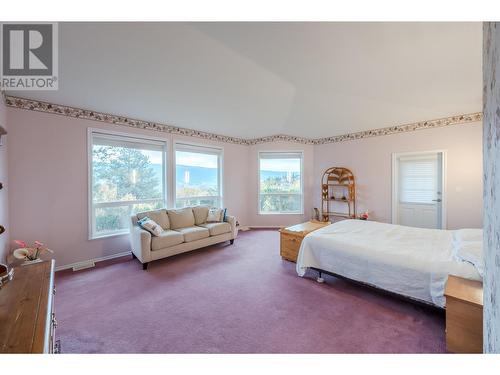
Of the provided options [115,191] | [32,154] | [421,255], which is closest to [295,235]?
[421,255]

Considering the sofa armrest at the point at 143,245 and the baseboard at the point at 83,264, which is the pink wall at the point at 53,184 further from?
the sofa armrest at the point at 143,245

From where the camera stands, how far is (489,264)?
0.76 meters

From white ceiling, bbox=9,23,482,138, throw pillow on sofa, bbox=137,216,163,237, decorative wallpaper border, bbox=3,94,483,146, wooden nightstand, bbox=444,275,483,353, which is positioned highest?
white ceiling, bbox=9,23,482,138

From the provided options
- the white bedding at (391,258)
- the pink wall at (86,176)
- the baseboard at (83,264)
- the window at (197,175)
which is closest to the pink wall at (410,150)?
the pink wall at (86,176)

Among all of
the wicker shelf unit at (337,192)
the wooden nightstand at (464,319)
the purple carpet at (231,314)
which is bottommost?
the purple carpet at (231,314)

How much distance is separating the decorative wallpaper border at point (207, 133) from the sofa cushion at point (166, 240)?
2.05 metres

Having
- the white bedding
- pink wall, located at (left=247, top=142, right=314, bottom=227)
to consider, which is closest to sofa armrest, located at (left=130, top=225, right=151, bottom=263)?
the white bedding

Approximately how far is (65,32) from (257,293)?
2927 mm

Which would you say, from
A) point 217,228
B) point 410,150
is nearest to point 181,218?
point 217,228

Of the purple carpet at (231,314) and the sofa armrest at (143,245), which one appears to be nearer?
the purple carpet at (231,314)

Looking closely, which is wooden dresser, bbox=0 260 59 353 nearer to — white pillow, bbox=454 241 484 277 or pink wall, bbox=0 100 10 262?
pink wall, bbox=0 100 10 262

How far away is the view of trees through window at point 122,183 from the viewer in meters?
3.38

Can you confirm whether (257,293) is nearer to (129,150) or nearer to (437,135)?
(129,150)

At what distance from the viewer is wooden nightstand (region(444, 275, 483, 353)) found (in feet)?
4.48
